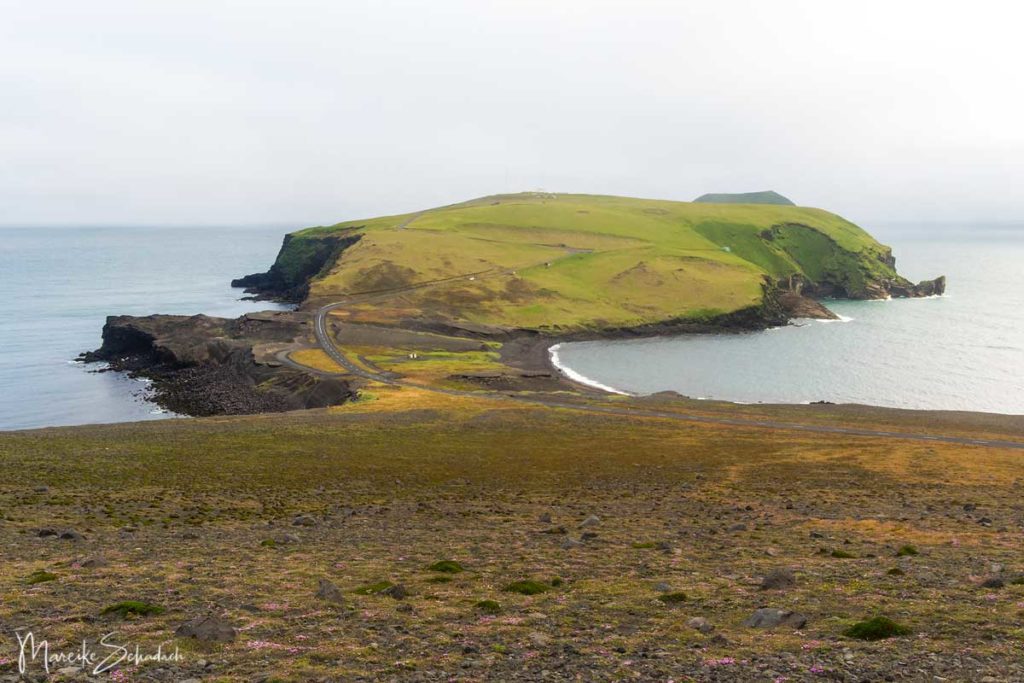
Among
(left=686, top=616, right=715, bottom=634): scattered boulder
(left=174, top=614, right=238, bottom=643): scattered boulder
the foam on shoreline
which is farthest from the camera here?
the foam on shoreline

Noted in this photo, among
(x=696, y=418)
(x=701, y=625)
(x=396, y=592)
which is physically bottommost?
(x=696, y=418)

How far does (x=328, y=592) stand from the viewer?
19312 mm

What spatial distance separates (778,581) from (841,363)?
4550 inches

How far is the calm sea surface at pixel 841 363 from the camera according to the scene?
336ft

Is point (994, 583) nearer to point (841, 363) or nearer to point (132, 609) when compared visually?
point (132, 609)

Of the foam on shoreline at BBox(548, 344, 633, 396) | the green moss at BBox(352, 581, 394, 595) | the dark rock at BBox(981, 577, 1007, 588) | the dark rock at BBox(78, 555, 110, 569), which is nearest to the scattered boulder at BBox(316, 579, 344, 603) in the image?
the green moss at BBox(352, 581, 394, 595)

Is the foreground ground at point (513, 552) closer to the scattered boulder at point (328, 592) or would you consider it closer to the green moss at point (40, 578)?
the green moss at point (40, 578)

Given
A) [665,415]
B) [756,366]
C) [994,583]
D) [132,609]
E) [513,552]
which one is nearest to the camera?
[132,609]

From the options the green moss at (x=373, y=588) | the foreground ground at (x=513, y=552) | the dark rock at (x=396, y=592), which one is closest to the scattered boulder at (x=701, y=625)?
the foreground ground at (x=513, y=552)

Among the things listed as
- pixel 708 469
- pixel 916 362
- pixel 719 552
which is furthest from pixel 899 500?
pixel 916 362

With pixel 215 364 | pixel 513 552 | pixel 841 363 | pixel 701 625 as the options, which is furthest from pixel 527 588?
pixel 841 363

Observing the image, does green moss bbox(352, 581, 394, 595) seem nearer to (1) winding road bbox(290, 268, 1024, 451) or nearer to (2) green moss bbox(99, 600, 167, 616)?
(2) green moss bbox(99, 600, 167, 616)

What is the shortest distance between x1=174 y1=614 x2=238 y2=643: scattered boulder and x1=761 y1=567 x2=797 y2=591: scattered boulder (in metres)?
14.5

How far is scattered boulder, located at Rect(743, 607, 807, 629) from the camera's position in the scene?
16.8 metres
